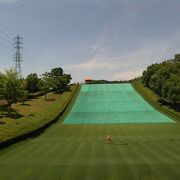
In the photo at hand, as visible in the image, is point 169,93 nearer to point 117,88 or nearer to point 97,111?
point 97,111

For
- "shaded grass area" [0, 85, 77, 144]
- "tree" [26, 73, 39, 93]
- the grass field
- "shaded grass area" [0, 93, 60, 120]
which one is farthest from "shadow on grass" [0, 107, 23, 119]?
"tree" [26, 73, 39, 93]

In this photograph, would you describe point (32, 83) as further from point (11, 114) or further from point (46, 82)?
point (11, 114)

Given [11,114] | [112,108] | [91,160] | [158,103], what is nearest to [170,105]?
[158,103]

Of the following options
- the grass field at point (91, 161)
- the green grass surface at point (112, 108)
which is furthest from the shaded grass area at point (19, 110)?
the grass field at point (91, 161)

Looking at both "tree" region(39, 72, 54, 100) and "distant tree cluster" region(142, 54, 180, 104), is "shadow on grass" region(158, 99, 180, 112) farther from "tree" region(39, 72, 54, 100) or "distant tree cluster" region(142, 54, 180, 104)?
"tree" region(39, 72, 54, 100)

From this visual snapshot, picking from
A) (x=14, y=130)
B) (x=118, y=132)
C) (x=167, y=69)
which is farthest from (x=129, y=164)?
(x=167, y=69)
